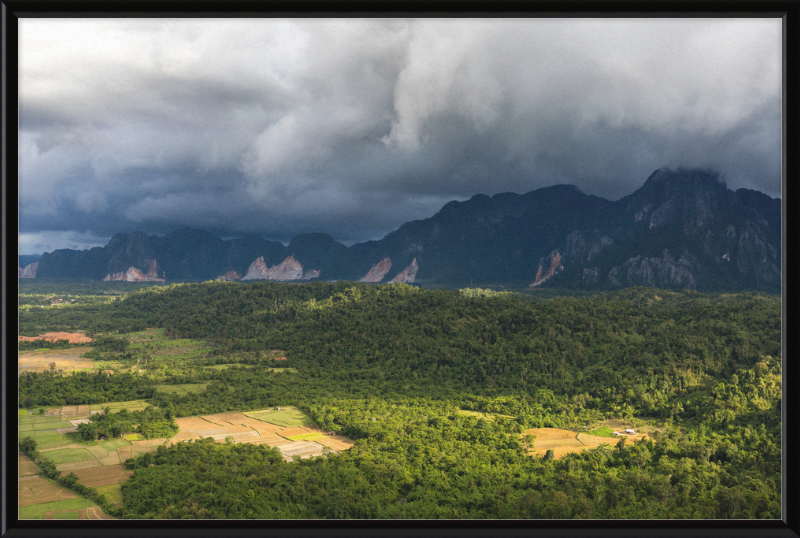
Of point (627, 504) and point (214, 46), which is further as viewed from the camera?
point (214, 46)

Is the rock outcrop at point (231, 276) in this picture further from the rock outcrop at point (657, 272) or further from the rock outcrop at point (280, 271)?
the rock outcrop at point (657, 272)

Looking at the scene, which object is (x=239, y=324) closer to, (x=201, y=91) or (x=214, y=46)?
(x=201, y=91)

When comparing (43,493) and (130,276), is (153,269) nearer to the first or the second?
(130,276)

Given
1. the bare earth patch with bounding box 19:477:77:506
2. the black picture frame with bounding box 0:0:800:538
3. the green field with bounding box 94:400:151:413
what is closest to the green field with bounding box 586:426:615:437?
the black picture frame with bounding box 0:0:800:538

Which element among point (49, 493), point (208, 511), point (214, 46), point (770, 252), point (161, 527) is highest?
point (214, 46)

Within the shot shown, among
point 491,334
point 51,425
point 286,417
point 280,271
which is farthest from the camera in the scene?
point 280,271

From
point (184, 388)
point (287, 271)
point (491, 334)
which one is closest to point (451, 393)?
point (491, 334)

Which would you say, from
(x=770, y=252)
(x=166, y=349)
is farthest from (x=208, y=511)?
(x=770, y=252)
